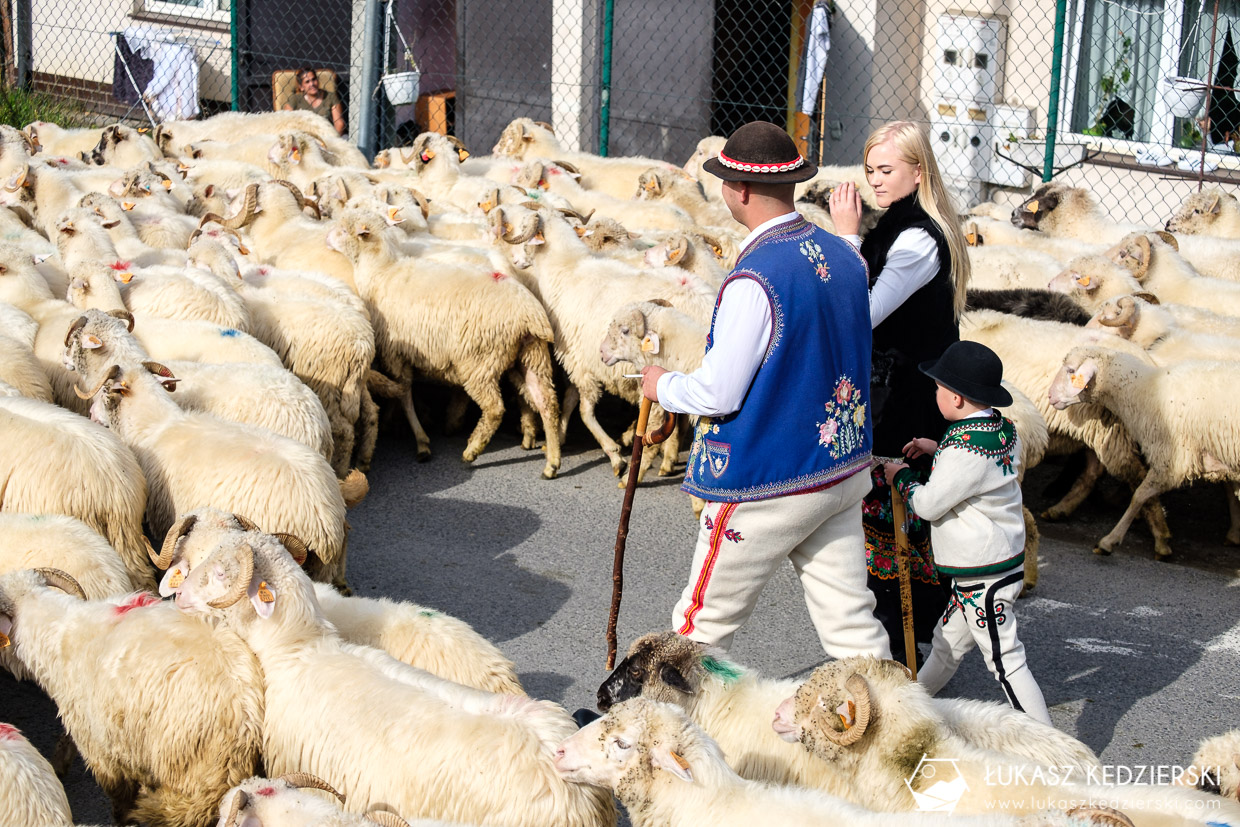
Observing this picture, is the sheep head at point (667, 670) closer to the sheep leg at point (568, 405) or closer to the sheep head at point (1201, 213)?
the sheep leg at point (568, 405)

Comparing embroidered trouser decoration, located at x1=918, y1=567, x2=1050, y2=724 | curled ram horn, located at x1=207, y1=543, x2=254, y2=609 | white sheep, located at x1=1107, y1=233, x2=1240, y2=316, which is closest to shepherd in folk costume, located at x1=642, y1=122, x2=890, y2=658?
embroidered trouser decoration, located at x1=918, y1=567, x2=1050, y2=724

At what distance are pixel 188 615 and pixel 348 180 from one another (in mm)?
5830

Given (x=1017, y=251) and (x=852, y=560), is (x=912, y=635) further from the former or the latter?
(x=1017, y=251)

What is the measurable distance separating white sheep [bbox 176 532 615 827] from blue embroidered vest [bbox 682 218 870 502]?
34.4 inches

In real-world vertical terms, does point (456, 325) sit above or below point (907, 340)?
below

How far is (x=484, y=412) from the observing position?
7.29 metres

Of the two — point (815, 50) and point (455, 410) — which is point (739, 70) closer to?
point (815, 50)

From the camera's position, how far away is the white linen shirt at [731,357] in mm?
3432

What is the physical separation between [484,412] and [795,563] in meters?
3.75

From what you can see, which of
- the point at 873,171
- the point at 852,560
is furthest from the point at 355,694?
the point at 873,171

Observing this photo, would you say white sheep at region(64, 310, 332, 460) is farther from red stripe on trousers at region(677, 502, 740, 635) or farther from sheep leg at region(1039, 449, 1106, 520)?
sheep leg at region(1039, 449, 1106, 520)

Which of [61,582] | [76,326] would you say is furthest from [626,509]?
[76,326]

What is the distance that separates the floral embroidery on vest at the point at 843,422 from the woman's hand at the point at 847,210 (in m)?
0.81

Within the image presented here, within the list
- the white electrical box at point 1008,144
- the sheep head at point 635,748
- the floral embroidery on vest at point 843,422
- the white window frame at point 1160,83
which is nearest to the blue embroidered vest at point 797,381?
the floral embroidery on vest at point 843,422
